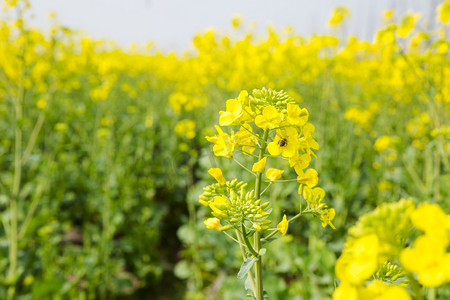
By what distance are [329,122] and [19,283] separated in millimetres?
3804

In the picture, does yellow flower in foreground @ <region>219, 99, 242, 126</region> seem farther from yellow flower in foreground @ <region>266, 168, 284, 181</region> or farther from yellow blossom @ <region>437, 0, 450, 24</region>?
yellow blossom @ <region>437, 0, 450, 24</region>

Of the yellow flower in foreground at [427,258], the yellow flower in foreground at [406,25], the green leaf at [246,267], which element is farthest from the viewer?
the yellow flower in foreground at [406,25]

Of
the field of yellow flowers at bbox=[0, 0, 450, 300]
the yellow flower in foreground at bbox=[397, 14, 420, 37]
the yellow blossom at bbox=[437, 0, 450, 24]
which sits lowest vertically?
the field of yellow flowers at bbox=[0, 0, 450, 300]

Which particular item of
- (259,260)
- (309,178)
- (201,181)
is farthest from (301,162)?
(201,181)

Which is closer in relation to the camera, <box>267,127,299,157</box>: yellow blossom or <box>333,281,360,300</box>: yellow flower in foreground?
<box>333,281,360,300</box>: yellow flower in foreground

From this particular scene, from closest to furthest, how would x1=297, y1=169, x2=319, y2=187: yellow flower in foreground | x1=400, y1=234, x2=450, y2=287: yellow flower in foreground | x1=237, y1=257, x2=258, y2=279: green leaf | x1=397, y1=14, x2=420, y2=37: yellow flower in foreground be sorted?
x1=400, y1=234, x2=450, y2=287: yellow flower in foreground, x1=237, y1=257, x2=258, y2=279: green leaf, x1=297, y1=169, x2=319, y2=187: yellow flower in foreground, x1=397, y1=14, x2=420, y2=37: yellow flower in foreground

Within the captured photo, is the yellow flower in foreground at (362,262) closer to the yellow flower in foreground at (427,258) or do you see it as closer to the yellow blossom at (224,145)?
the yellow flower in foreground at (427,258)

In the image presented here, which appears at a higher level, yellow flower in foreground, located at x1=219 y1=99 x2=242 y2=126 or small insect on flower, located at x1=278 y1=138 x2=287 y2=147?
yellow flower in foreground, located at x1=219 y1=99 x2=242 y2=126

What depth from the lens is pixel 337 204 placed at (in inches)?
119

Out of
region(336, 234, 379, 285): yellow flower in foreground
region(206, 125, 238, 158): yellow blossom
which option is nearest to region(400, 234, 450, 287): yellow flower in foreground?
region(336, 234, 379, 285): yellow flower in foreground

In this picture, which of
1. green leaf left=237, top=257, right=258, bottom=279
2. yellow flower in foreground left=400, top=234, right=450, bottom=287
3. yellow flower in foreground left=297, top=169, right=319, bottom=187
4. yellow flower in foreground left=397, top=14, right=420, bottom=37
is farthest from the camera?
yellow flower in foreground left=397, top=14, right=420, bottom=37

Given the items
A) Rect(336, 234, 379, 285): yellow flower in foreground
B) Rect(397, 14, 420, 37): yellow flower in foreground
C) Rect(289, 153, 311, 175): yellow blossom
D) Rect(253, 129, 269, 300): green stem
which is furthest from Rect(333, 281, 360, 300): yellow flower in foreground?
Rect(397, 14, 420, 37): yellow flower in foreground

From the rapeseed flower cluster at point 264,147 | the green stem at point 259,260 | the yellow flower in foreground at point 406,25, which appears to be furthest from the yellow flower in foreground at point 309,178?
the yellow flower in foreground at point 406,25

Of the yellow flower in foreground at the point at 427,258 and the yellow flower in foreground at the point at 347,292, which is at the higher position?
the yellow flower in foreground at the point at 427,258
